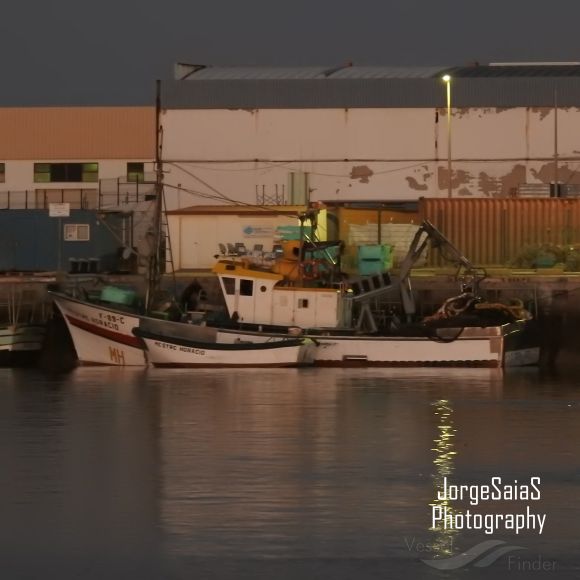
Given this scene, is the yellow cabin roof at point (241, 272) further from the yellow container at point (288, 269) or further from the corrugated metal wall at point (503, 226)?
the corrugated metal wall at point (503, 226)

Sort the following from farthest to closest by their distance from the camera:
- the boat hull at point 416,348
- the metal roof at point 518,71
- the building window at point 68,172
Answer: the building window at point 68,172 → the metal roof at point 518,71 → the boat hull at point 416,348

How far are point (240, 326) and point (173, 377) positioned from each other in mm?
2647

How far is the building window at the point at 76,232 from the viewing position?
178 ft

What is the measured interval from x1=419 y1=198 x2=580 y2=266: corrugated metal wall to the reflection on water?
19992 millimetres

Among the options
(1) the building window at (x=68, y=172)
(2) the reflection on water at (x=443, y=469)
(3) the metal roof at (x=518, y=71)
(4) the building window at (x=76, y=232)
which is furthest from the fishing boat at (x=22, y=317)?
(1) the building window at (x=68, y=172)

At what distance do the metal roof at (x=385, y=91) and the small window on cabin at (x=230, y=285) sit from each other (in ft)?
77.5

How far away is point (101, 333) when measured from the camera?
1543 inches

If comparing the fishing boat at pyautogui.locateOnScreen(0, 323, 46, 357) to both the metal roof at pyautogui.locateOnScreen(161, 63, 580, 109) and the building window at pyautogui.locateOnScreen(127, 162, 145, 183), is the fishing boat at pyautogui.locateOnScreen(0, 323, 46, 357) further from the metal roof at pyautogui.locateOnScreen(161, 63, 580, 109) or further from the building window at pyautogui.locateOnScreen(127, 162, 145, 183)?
the building window at pyautogui.locateOnScreen(127, 162, 145, 183)

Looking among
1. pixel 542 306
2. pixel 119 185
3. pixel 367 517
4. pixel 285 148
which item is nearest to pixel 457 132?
pixel 285 148

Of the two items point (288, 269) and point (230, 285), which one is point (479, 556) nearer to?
point (230, 285)

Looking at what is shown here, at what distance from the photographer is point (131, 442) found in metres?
25.0

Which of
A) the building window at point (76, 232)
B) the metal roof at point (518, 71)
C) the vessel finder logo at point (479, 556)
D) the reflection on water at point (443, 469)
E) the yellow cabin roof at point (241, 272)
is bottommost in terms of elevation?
the vessel finder logo at point (479, 556)

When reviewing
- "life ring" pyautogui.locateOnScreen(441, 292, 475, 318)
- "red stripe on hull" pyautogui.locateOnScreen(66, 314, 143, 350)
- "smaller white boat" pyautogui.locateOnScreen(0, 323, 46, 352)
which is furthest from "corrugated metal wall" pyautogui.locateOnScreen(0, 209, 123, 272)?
"life ring" pyautogui.locateOnScreen(441, 292, 475, 318)

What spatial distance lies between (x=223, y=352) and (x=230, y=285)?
5.24 ft
